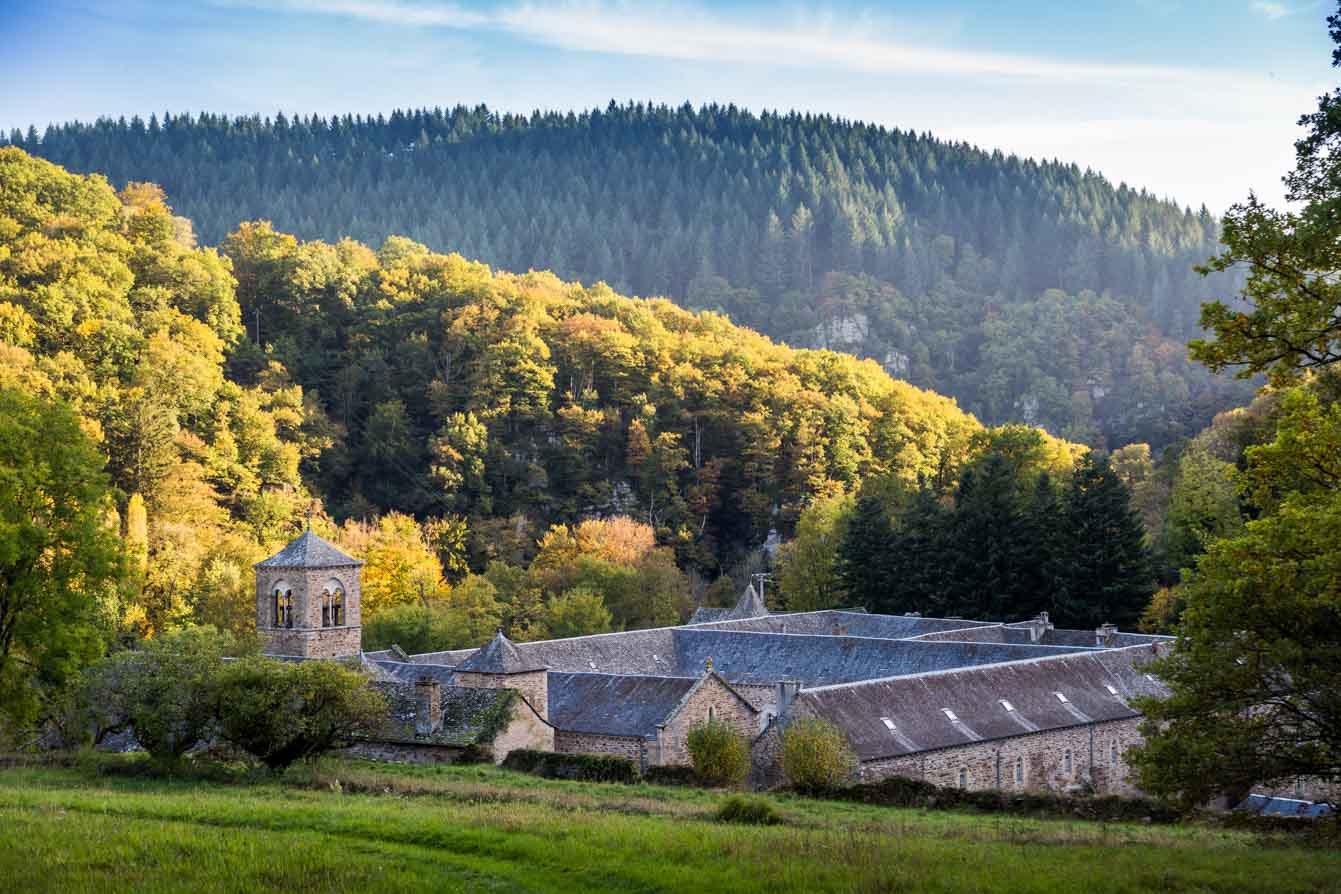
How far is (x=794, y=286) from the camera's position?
172 metres

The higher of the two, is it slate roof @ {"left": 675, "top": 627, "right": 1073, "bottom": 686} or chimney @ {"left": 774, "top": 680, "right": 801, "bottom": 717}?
slate roof @ {"left": 675, "top": 627, "right": 1073, "bottom": 686}

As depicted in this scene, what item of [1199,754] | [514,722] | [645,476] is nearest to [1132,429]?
[645,476]

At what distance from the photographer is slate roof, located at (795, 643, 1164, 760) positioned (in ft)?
133

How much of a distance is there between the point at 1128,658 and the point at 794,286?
12550 centimetres

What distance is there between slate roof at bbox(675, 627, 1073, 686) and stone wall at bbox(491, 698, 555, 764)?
8179 millimetres

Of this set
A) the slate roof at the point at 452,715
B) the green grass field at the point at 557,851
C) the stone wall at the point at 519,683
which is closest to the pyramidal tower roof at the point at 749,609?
the stone wall at the point at 519,683

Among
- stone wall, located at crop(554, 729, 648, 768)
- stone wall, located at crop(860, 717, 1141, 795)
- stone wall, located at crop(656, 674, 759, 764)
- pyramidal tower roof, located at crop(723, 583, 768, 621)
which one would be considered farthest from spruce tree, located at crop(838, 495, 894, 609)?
stone wall, located at crop(554, 729, 648, 768)

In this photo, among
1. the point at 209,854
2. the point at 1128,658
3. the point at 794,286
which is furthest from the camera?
the point at 794,286

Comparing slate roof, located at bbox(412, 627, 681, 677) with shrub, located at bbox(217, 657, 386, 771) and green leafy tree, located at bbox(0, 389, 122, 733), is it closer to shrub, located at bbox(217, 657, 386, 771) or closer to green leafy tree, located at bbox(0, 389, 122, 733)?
green leafy tree, located at bbox(0, 389, 122, 733)

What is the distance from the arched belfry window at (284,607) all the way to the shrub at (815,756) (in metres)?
17.3

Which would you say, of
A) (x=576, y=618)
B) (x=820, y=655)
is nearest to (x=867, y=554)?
(x=576, y=618)

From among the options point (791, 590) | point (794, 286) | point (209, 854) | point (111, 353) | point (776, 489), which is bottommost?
point (209, 854)

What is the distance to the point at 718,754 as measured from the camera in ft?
121

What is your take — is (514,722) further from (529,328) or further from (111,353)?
(529,328)
